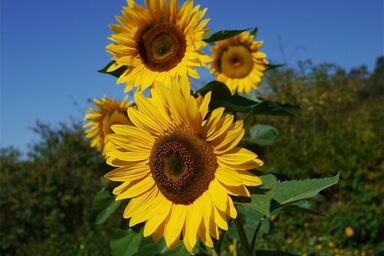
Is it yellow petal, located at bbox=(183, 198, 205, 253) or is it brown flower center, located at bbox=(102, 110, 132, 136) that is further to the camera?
brown flower center, located at bbox=(102, 110, 132, 136)

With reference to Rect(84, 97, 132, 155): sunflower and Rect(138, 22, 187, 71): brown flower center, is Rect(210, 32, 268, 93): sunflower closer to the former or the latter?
Rect(84, 97, 132, 155): sunflower

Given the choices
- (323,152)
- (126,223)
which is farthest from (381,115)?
(126,223)

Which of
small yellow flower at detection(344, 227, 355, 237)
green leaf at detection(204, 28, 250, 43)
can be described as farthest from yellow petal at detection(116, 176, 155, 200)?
small yellow flower at detection(344, 227, 355, 237)

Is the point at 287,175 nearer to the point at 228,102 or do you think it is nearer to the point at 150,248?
the point at 150,248

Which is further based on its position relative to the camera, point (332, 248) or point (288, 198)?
point (332, 248)

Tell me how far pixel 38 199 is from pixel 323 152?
3.97 m

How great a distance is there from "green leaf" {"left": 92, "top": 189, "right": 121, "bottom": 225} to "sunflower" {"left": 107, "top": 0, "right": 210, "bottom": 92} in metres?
0.79

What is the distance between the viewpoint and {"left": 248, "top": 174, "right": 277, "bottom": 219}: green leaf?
4.36 feet

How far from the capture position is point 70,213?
7.84 meters

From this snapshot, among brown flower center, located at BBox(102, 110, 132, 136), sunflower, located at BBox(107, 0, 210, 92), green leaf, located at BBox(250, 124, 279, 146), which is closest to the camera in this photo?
sunflower, located at BBox(107, 0, 210, 92)

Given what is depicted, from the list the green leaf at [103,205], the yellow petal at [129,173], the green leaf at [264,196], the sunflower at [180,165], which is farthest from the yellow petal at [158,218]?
the green leaf at [103,205]

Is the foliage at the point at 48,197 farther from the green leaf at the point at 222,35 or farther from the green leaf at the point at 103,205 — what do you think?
the green leaf at the point at 222,35

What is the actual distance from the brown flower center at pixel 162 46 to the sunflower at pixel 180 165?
56cm

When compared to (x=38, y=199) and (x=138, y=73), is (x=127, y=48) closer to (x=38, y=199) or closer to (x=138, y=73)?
(x=138, y=73)
